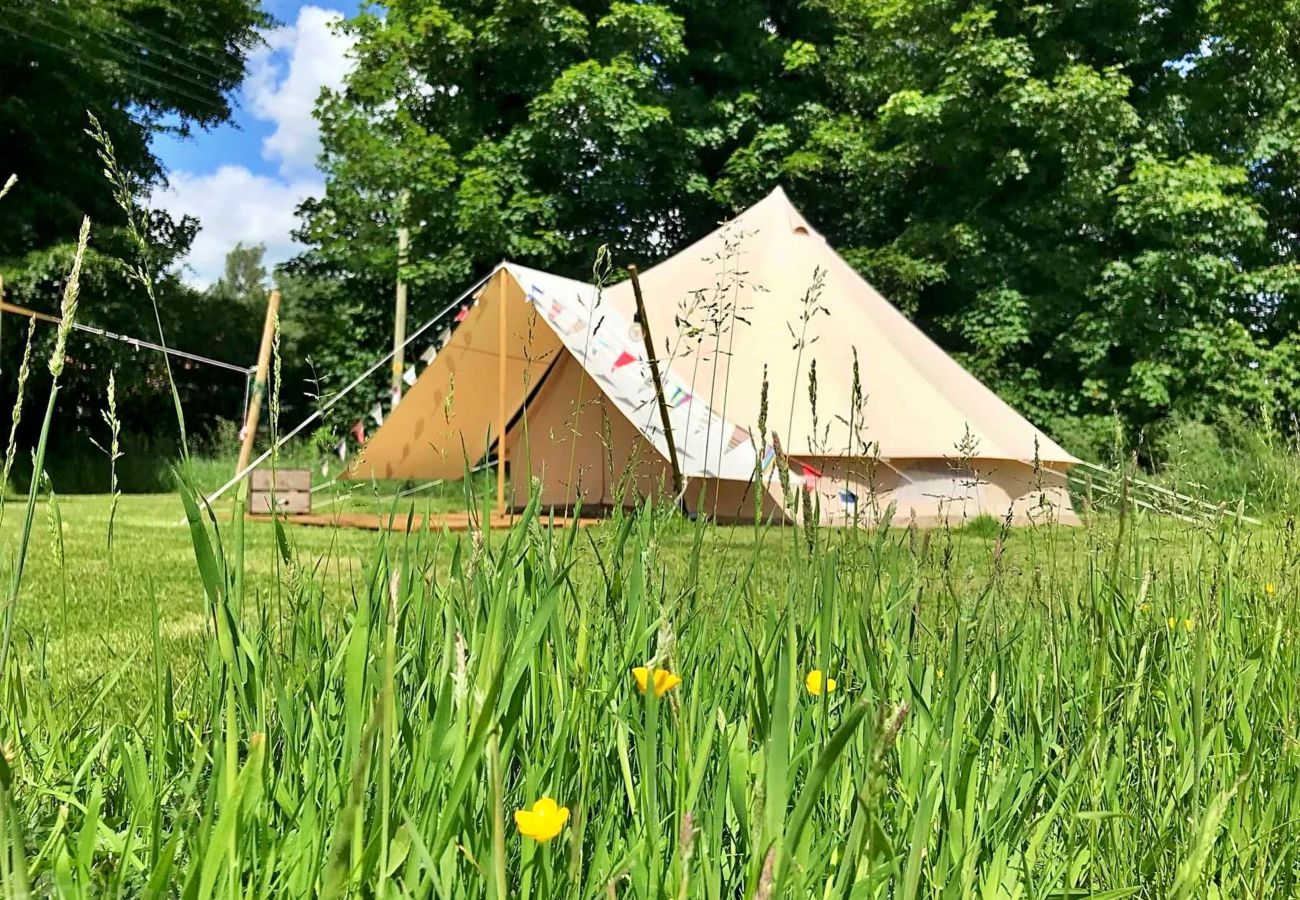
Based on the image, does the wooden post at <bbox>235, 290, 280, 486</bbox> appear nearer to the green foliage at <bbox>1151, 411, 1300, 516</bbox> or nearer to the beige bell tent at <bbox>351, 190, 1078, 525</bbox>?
the beige bell tent at <bbox>351, 190, 1078, 525</bbox>

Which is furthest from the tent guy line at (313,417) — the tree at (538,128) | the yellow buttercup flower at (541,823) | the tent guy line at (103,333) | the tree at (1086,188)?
the tree at (1086,188)

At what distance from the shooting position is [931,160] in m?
11.7

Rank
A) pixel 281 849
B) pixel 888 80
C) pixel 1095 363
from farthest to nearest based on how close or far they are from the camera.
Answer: pixel 888 80 < pixel 1095 363 < pixel 281 849

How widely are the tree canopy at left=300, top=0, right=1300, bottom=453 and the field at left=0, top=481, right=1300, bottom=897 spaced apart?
9.86 meters

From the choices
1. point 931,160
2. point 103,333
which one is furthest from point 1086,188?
point 103,333

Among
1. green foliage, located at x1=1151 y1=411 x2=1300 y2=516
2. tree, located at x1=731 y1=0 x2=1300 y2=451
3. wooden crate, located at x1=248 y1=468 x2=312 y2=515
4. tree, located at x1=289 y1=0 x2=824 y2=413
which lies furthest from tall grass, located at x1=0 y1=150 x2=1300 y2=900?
tree, located at x1=289 y1=0 x2=824 y2=413

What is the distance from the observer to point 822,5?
13047 mm

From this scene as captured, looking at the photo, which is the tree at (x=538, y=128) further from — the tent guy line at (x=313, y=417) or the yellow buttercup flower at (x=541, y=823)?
the yellow buttercup flower at (x=541, y=823)

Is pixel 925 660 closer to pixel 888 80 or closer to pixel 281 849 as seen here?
pixel 281 849

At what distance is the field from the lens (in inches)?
24.1

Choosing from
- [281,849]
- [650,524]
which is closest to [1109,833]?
[650,524]

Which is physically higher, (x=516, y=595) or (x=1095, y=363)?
(x=1095, y=363)

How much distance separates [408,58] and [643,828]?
13.1 metres

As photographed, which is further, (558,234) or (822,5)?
(822,5)
